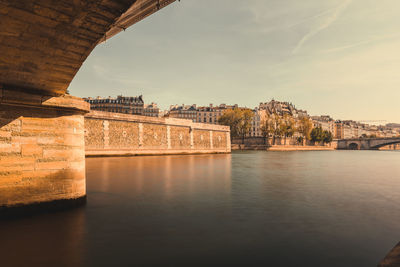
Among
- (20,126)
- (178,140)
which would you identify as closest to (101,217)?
(20,126)

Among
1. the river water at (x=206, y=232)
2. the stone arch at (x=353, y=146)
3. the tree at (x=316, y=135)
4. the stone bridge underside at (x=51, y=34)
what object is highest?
the stone bridge underside at (x=51, y=34)

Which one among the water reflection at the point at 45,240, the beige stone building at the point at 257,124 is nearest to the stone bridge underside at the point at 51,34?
the water reflection at the point at 45,240

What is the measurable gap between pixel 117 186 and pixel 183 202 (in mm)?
4319

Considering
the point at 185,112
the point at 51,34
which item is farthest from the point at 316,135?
the point at 51,34

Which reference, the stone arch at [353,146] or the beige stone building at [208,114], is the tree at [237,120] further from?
the stone arch at [353,146]

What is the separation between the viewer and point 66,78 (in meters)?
5.87

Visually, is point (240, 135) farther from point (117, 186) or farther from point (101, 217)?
point (101, 217)

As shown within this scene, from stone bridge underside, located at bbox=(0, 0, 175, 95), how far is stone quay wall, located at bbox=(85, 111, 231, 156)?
2312 centimetres

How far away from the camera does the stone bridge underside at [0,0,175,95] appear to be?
335 centimetres

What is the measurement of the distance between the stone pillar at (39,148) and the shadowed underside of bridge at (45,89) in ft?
0.05

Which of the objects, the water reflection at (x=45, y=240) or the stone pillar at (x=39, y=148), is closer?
the water reflection at (x=45, y=240)

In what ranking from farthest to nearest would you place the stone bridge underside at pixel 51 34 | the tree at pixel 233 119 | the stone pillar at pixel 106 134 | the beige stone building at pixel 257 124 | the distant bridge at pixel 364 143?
the beige stone building at pixel 257 124
the distant bridge at pixel 364 143
the tree at pixel 233 119
the stone pillar at pixel 106 134
the stone bridge underside at pixel 51 34

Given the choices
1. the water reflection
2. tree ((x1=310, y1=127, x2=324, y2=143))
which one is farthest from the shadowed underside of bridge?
tree ((x1=310, y1=127, x2=324, y2=143))

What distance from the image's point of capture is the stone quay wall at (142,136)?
28.6 metres
